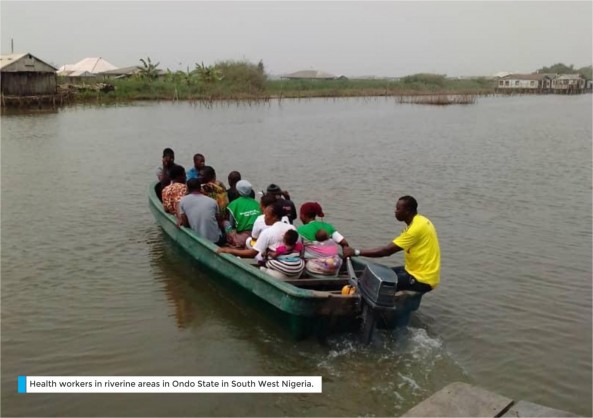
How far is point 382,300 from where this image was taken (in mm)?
5066

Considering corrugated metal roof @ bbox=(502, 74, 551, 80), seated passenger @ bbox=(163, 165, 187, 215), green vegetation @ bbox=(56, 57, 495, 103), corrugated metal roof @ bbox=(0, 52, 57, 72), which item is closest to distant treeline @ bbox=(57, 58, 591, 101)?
green vegetation @ bbox=(56, 57, 495, 103)

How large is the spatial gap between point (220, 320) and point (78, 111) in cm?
3151

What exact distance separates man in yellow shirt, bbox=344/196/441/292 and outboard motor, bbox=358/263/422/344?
6.2 inches

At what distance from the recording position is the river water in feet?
16.9

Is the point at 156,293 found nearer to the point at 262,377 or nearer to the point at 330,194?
the point at 262,377

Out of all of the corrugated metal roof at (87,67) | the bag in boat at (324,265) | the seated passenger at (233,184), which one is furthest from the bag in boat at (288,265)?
the corrugated metal roof at (87,67)

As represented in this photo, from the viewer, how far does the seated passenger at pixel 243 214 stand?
289 inches

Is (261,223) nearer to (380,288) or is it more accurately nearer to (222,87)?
(380,288)

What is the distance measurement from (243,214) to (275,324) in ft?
5.85

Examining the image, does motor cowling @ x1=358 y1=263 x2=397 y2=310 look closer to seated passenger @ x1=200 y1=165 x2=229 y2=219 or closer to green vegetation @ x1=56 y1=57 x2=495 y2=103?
seated passenger @ x1=200 y1=165 x2=229 y2=219

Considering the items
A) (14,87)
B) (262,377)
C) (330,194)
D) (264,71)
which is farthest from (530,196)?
(264,71)

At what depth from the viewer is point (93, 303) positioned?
22.5ft

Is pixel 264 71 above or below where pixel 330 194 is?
above

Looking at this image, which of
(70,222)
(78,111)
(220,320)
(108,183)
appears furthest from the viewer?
(78,111)
